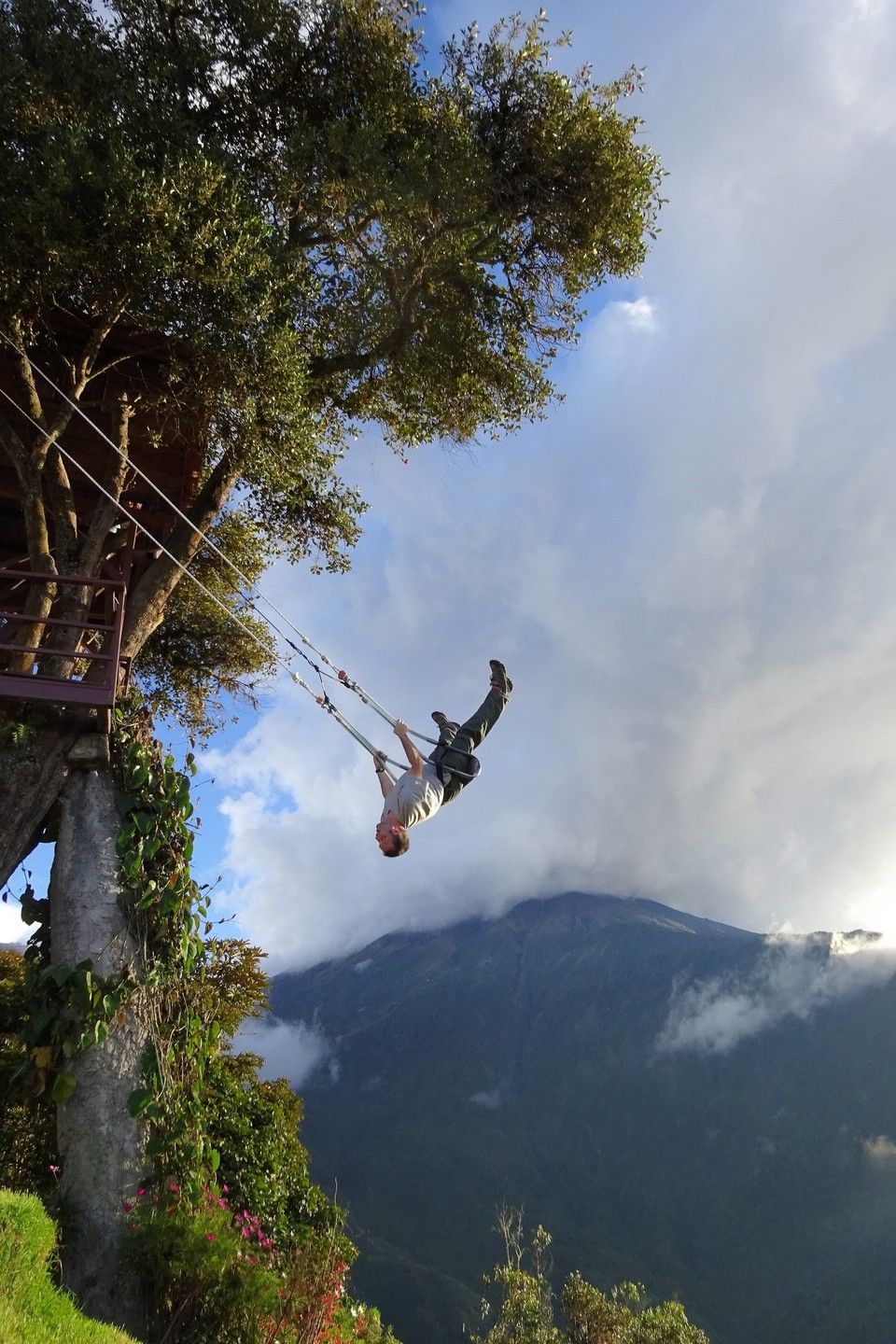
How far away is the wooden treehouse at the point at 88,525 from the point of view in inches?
370

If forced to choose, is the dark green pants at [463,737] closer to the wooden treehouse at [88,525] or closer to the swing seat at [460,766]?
the swing seat at [460,766]

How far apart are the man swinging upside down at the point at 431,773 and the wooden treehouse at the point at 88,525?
3.26 metres

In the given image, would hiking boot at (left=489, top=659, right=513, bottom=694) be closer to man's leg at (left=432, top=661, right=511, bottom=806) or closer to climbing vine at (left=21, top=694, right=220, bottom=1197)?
man's leg at (left=432, top=661, right=511, bottom=806)

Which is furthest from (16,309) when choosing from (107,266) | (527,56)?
(527,56)

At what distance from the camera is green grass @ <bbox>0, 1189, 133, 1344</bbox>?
473cm

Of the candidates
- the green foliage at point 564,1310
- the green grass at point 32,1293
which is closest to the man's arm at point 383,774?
the green grass at point 32,1293

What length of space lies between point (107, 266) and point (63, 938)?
7.40m

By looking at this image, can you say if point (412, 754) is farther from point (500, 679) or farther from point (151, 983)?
point (151, 983)

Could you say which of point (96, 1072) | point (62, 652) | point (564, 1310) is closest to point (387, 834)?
point (96, 1072)

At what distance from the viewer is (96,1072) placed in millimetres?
7598

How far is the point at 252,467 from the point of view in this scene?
1180 cm

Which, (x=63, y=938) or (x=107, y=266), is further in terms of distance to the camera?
(x=107, y=266)

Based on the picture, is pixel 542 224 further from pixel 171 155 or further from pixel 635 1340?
pixel 635 1340

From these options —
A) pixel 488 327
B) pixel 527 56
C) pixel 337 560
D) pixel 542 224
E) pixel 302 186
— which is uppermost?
pixel 527 56
